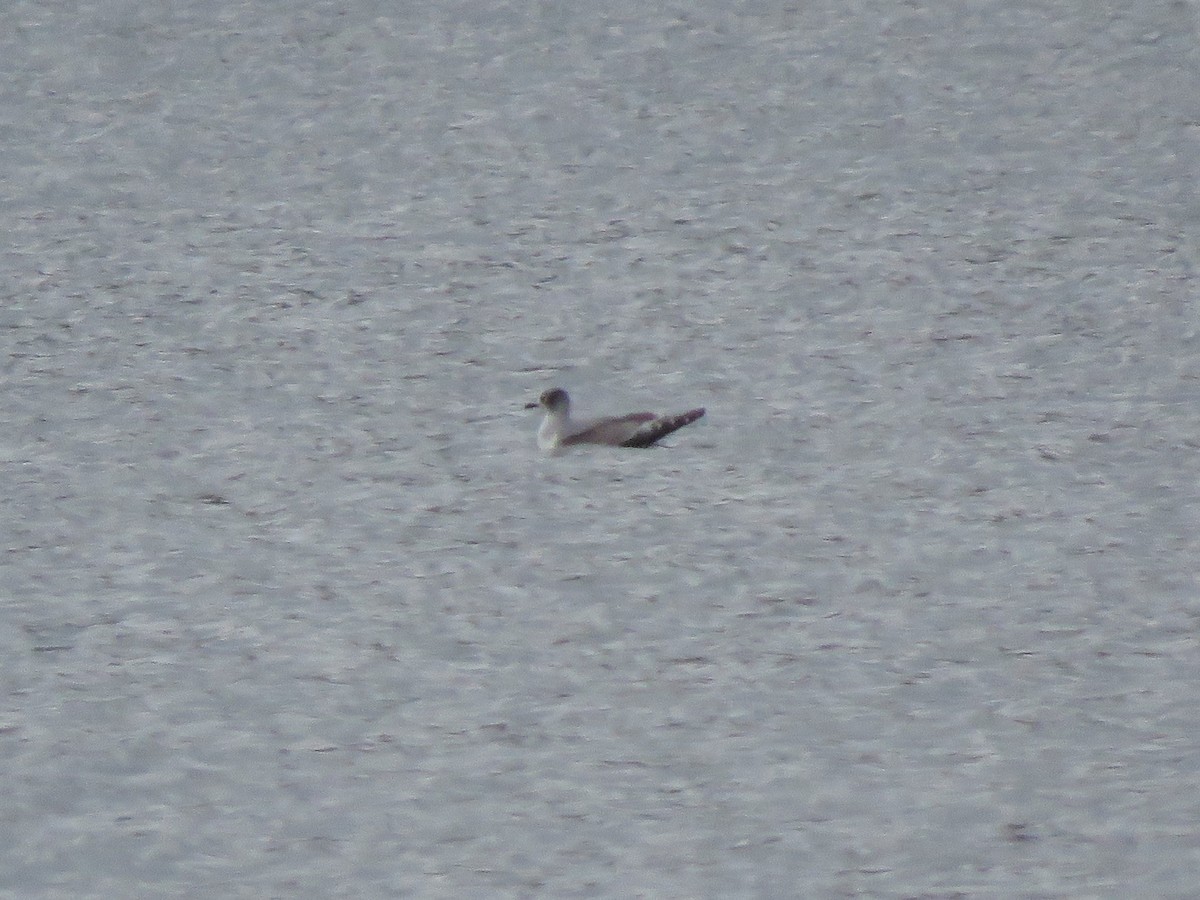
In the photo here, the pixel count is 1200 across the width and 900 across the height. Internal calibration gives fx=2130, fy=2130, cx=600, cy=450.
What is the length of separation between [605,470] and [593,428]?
21 centimetres

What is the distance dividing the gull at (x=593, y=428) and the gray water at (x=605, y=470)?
2.3 inches

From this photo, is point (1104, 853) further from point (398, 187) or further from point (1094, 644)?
point (398, 187)

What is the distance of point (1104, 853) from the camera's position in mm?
4645

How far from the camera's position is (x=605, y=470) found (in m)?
7.17

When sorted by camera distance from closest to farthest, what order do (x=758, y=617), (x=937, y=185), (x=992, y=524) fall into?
(x=758, y=617) < (x=992, y=524) < (x=937, y=185)

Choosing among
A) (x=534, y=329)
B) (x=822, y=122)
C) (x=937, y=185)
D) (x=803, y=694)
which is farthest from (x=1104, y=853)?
(x=822, y=122)

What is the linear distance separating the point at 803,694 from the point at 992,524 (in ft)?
4.37

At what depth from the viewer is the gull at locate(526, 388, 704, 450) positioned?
7270mm

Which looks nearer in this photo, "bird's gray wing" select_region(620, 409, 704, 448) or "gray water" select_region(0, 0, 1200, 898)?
"gray water" select_region(0, 0, 1200, 898)

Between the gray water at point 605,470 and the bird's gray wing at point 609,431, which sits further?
the bird's gray wing at point 609,431

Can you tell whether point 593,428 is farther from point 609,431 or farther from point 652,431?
point 652,431

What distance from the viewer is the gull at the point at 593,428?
7.27m

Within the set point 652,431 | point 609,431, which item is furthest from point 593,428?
point 652,431

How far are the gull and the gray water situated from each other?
2.3 inches
